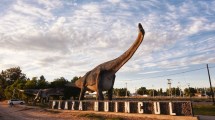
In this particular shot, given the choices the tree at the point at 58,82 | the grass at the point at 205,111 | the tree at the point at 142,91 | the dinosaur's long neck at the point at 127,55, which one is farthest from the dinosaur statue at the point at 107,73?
the tree at the point at 142,91

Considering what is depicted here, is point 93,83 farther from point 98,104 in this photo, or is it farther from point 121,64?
point 121,64

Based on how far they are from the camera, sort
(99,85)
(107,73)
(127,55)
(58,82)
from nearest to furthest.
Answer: (127,55)
(99,85)
(107,73)
(58,82)

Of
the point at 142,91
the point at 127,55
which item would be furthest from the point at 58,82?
the point at 142,91

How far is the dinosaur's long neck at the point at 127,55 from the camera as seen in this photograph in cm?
1853

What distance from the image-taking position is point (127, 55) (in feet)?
66.4

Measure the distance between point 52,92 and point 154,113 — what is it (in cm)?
2532

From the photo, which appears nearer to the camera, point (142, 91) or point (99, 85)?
point (99, 85)

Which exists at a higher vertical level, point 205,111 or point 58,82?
point 58,82

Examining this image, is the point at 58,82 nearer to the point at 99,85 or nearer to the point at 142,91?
the point at 99,85

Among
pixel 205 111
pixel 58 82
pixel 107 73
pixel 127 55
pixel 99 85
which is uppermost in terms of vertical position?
pixel 127 55

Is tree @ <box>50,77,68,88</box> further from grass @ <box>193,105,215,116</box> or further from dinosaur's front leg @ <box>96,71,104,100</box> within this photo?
grass @ <box>193,105,215,116</box>

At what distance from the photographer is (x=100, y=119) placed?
55.7 ft

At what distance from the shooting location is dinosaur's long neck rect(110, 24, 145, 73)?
60.8 ft

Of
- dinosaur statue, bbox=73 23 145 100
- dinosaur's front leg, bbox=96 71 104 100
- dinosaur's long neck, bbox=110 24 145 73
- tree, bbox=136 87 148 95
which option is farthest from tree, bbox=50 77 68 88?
tree, bbox=136 87 148 95
